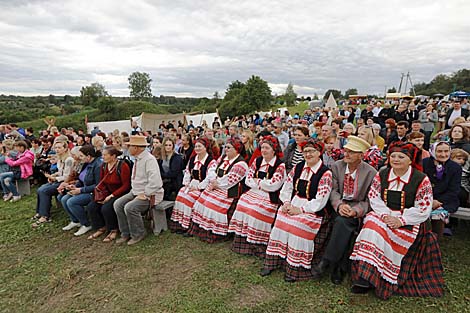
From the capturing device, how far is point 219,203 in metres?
4.09

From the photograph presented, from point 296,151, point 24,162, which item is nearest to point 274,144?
point 296,151

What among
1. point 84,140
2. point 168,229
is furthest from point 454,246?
point 84,140

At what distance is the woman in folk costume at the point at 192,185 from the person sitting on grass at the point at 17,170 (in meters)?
4.06

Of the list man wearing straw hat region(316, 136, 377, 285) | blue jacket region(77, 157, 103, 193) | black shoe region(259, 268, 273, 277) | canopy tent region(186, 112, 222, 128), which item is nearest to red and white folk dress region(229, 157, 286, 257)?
black shoe region(259, 268, 273, 277)

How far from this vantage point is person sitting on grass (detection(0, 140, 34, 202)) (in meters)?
6.30

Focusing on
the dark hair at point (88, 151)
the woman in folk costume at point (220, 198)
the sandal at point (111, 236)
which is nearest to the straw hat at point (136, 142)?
the dark hair at point (88, 151)

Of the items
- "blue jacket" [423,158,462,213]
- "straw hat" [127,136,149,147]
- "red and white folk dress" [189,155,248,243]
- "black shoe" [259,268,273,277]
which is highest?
"straw hat" [127,136,149,147]

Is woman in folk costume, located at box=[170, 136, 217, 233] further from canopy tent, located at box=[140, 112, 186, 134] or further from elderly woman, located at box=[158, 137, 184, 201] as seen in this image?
canopy tent, located at box=[140, 112, 186, 134]

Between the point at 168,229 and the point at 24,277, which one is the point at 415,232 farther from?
the point at 24,277

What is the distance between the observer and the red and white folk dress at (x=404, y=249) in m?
2.64

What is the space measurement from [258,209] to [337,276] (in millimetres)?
1156

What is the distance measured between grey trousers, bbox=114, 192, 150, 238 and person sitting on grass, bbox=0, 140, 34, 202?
3616 mm

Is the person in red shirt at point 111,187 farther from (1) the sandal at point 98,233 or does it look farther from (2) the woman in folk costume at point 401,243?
(2) the woman in folk costume at point 401,243

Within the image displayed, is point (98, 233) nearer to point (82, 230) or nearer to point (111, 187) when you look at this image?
point (82, 230)
